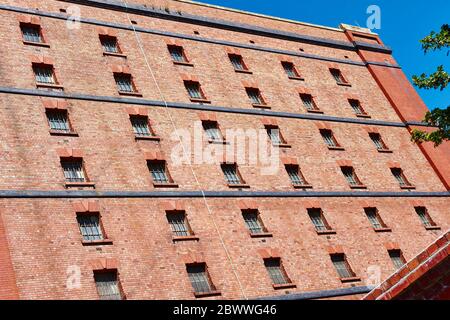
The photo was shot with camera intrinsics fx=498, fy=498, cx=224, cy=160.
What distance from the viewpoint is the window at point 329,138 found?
98.0 feet

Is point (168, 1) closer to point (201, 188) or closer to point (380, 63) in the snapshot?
point (201, 188)

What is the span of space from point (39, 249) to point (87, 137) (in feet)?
20.0

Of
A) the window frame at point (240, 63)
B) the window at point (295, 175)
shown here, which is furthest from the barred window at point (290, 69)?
the window at point (295, 175)

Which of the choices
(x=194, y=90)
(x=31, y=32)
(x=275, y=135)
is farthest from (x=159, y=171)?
(x=31, y=32)

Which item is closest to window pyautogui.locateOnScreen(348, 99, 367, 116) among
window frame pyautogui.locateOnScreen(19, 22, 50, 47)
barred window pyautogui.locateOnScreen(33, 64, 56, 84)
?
barred window pyautogui.locateOnScreen(33, 64, 56, 84)

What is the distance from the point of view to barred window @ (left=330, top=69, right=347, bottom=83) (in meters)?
34.9

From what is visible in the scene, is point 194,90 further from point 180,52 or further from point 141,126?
point 141,126

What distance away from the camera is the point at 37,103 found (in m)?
22.3

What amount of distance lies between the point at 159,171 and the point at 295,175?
7744 mm

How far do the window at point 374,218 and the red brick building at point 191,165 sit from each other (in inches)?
3.1

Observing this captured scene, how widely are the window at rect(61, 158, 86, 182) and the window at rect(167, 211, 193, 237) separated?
409 cm

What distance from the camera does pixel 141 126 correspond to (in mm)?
24609

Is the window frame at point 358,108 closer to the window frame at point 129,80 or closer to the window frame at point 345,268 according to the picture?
the window frame at point 345,268

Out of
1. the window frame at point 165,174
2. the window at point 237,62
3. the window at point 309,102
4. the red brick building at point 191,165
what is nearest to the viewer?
the red brick building at point 191,165
